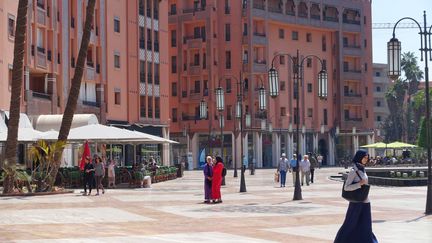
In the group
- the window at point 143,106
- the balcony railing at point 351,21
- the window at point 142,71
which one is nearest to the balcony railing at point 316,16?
the balcony railing at point 351,21

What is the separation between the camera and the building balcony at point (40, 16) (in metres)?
48.6

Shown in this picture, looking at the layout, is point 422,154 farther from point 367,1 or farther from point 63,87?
point 63,87

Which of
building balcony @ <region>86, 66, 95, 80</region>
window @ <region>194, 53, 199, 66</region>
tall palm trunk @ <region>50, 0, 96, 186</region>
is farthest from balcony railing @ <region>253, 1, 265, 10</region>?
tall palm trunk @ <region>50, 0, 96, 186</region>

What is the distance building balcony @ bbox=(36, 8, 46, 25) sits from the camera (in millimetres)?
48594

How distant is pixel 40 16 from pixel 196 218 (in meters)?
30.2

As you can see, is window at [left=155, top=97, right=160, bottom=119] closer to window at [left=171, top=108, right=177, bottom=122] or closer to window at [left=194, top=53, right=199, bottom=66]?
window at [left=194, top=53, right=199, bottom=66]

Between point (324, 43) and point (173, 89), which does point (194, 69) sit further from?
point (324, 43)

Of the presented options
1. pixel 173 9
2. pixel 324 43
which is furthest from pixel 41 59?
pixel 324 43

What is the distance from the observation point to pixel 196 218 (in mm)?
22094

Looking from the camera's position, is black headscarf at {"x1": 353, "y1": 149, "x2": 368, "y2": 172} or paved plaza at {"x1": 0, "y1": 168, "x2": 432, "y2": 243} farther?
paved plaza at {"x1": 0, "y1": 168, "x2": 432, "y2": 243}

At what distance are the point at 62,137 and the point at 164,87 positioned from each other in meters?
37.5

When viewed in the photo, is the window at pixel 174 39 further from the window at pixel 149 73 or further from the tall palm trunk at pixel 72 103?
the tall palm trunk at pixel 72 103

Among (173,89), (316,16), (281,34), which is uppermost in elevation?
(316,16)

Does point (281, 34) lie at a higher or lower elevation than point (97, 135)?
higher
